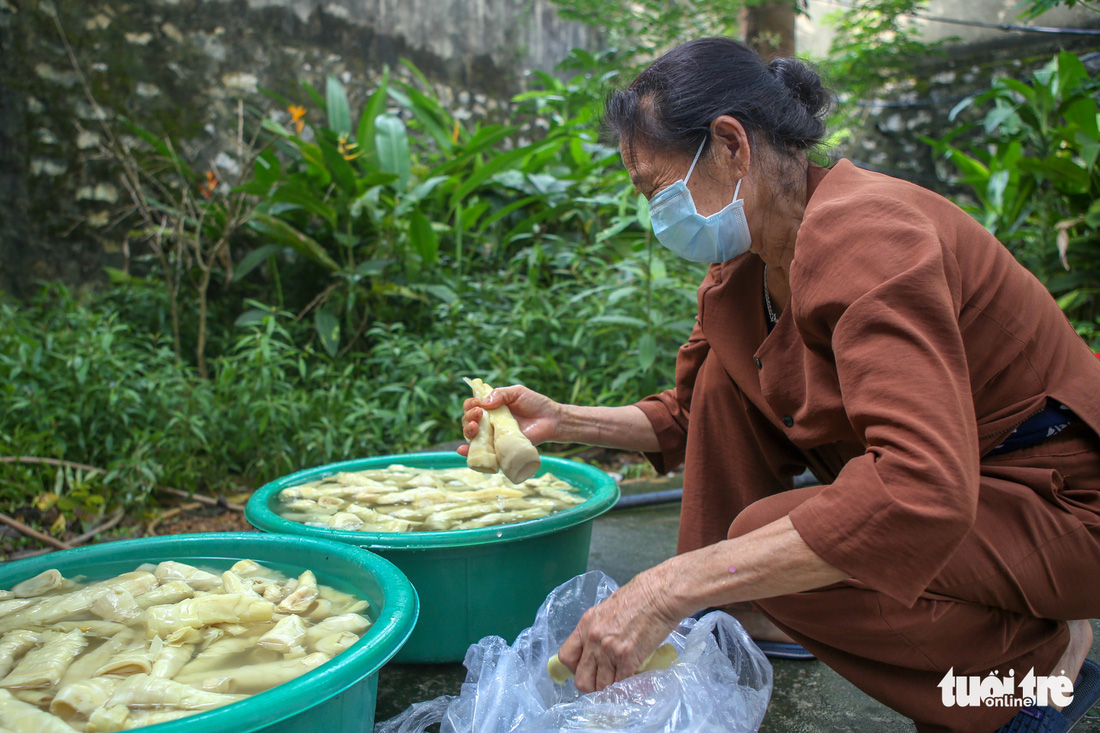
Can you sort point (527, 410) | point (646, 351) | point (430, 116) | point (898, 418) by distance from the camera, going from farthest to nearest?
point (430, 116)
point (646, 351)
point (527, 410)
point (898, 418)

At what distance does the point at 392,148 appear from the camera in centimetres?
475

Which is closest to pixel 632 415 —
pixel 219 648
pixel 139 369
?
pixel 219 648

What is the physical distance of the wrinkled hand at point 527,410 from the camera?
5.90 ft

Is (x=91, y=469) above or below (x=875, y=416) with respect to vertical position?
below

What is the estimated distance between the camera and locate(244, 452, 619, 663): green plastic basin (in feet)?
5.16

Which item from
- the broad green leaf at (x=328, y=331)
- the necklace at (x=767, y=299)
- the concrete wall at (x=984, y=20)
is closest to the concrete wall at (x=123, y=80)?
the broad green leaf at (x=328, y=331)

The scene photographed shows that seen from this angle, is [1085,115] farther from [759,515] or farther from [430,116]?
[759,515]

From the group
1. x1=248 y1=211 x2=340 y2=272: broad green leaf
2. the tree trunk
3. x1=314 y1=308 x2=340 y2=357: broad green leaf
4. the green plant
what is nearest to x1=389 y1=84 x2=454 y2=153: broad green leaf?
x1=248 y1=211 x2=340 y2=272: broad green leaf

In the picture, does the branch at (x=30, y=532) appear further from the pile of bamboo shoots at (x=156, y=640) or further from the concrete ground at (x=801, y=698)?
the concrete ground at (x=801, y=698)

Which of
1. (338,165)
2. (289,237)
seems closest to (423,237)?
(338,165)

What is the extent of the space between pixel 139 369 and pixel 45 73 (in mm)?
1999

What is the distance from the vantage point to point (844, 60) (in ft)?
22.6

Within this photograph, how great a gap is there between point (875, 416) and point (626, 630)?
0.47m

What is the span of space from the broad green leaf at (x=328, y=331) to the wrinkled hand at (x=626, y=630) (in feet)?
10.3
